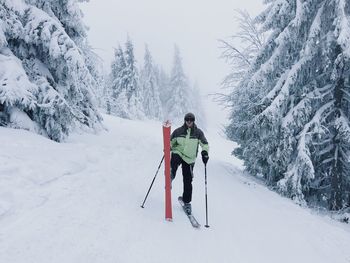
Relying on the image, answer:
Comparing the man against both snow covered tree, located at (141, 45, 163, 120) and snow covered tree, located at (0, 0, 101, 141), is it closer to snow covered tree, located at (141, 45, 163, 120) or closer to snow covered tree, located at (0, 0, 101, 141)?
snow covered tree, located at (0, 0, 101, 141)

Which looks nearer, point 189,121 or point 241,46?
point 189,121

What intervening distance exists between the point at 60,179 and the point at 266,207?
595cm

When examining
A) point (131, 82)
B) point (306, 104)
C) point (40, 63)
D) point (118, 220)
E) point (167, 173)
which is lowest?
point (118, 220)

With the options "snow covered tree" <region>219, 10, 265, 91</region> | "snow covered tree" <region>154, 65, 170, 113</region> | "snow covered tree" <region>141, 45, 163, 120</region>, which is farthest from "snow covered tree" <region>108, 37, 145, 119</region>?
"snow covered tree" <region>219, 10, 265, 91</region>

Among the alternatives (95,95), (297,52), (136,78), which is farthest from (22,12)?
(136,78)

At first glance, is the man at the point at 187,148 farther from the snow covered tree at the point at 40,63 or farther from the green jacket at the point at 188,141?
the snow covered tree at the point at 40,63

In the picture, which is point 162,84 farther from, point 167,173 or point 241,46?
point 167,173

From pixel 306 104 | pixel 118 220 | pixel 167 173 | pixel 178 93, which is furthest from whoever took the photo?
pixel 178 93

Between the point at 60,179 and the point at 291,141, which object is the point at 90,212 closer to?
the point at 60,179

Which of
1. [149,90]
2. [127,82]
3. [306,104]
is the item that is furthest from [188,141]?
[149,90]

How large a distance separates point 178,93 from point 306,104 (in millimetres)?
48704

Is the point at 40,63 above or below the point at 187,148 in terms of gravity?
above

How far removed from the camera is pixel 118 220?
6.34m

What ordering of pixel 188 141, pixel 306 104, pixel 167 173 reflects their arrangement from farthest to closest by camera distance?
1. pixel 306 104
2. pixel 188 141
3. pixel 167 173
